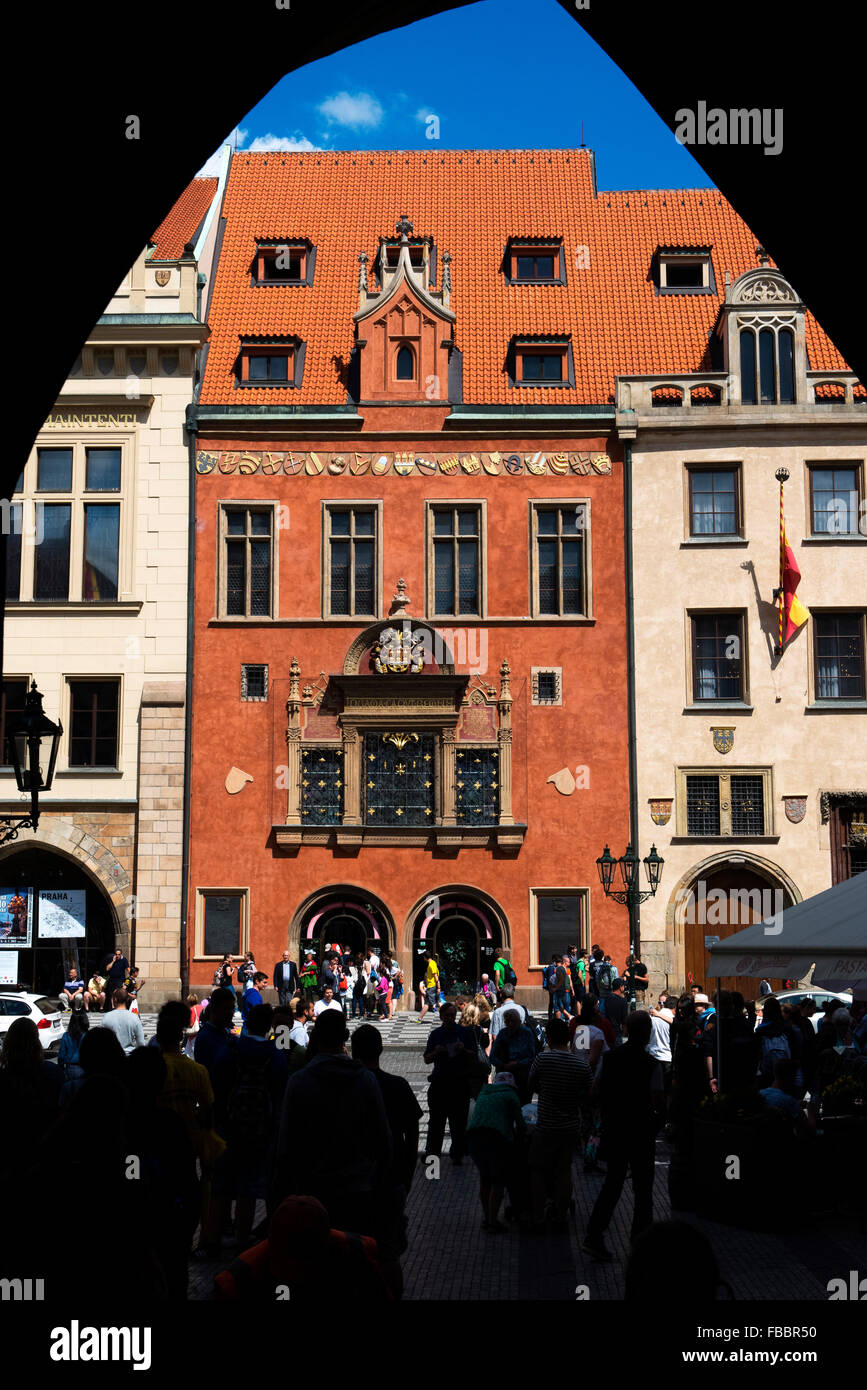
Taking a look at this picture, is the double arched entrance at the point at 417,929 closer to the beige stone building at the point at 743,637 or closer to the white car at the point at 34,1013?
the beige stone building at the point at 743,637

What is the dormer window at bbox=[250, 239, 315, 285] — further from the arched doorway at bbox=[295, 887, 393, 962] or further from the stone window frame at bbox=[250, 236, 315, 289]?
the arched doorway at bbox=[295, 887, 393, 962]

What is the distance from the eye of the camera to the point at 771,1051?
14219 mm

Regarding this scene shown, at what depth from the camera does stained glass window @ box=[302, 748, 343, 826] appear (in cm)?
3209

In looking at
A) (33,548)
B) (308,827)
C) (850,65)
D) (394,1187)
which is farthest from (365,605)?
(850,65)

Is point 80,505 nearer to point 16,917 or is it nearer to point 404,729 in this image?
point 404,729

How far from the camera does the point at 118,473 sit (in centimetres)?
3303

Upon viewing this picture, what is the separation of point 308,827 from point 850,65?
90.3ft

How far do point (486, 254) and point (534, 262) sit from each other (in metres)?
1.21

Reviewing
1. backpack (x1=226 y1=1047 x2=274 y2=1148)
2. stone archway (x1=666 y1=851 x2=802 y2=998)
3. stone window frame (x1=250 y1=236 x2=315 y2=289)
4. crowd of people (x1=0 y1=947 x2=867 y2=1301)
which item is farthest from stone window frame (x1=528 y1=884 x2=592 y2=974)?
backpack (x1=226 y1=1047 x2=274 y2=1148)

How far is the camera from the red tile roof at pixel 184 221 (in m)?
37.0

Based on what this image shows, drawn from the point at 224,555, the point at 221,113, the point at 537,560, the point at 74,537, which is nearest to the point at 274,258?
the point at 224,555

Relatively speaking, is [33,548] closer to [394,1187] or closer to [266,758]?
[266,758]

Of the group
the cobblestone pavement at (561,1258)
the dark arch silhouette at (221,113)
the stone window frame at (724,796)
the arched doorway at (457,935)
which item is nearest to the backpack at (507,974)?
the arched doorway at (457,935)

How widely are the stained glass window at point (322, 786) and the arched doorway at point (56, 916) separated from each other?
460 centimetres
